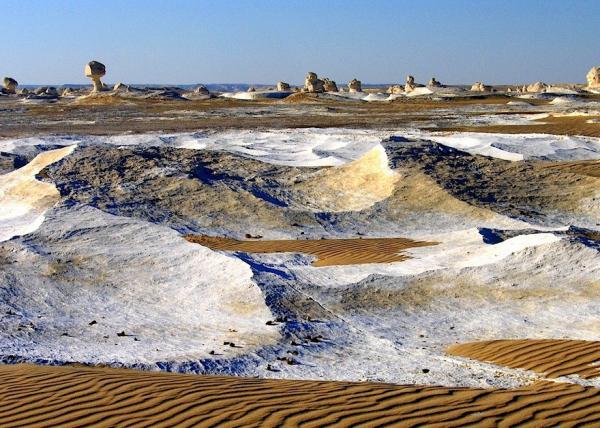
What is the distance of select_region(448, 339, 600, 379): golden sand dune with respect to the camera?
24.7ft

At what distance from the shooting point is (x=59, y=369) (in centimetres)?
733

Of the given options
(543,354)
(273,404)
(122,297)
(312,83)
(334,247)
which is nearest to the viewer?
(273,404)

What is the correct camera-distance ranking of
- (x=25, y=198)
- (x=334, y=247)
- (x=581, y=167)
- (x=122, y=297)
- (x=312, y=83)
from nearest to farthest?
(x=122, y=297)
(x=334, y=247)
(x=25, y=198)
(x=581, y=167)
(x=312, y=83)

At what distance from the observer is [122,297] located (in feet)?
35.4

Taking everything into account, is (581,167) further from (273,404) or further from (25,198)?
(273,404)

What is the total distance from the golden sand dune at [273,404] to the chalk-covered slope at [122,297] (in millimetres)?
1627

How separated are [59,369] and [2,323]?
2.46 meters

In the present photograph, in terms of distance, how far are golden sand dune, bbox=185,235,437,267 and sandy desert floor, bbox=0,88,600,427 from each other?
6 cm

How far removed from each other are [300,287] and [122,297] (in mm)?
2224

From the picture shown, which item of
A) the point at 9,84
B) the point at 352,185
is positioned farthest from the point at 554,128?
the point at 9,84

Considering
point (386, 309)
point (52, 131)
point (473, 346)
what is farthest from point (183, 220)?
point (52, 131)

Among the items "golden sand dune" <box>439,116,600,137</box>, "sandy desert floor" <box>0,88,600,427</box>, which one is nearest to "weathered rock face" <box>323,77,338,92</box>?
"golden sand dune" <box>439,116,600,137</box>

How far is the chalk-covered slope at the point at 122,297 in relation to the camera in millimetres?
8648

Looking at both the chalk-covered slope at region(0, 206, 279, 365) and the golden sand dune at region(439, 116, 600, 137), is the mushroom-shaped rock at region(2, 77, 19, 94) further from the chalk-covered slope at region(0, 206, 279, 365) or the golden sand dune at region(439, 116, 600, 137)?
the chalk-covered slope at region(0, 206, 279, 365)
